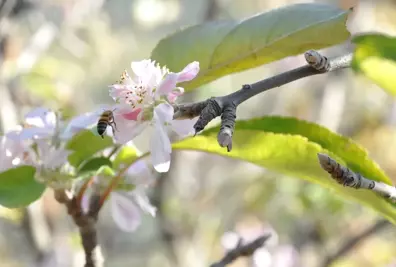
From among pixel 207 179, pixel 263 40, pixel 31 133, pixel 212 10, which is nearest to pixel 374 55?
pixel 263 40

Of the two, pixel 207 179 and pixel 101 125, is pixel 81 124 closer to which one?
pixel 101 125

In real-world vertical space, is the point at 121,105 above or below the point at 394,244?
above

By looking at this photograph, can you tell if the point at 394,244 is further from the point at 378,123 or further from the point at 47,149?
the point at 47,149

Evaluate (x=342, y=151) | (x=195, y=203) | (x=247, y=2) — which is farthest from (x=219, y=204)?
(x=342, y=151)

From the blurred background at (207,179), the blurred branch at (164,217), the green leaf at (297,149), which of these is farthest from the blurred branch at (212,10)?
the green leaf at (297,149)

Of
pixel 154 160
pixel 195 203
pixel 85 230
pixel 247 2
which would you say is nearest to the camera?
pixel 154 160

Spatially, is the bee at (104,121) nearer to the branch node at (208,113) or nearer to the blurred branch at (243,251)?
the branch node at (208,113)

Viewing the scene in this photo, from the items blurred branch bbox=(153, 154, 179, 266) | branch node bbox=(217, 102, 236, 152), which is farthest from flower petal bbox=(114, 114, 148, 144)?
blurred branch bbox=(153, 154, 179, 266)
